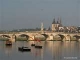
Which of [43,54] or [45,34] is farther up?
[45,34]

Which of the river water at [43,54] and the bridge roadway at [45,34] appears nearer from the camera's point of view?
the river water at [43,54]

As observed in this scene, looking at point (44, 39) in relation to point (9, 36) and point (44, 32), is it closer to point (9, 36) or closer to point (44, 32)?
point (44, 32)

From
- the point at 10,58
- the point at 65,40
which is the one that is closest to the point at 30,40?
the point at 65,40

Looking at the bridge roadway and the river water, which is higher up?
the bridge roadway

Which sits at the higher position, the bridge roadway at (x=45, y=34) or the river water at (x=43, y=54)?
the bridge roadway at (x=45, y=34)

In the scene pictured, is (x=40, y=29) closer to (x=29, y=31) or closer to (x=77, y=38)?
(x=29, y=31)

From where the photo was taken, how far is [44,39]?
4753cm

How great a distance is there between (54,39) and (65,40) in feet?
9.62

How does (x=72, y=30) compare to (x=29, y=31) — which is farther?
(x=72, y=30)

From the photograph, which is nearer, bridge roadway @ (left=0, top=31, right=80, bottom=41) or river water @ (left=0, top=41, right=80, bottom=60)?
river water @ (left=0, top=41, right=80, bottom=60)

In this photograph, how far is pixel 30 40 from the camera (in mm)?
45094

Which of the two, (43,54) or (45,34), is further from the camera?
(45,34)

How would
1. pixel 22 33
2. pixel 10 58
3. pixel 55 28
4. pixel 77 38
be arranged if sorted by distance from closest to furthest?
1. pixel 10 58
2. pixel 22 33
3. pixel 77 38
4. pixel 55 28

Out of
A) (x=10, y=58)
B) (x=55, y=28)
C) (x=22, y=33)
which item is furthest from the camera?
(x=55, y=28)
